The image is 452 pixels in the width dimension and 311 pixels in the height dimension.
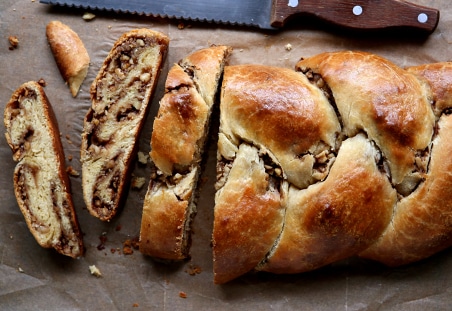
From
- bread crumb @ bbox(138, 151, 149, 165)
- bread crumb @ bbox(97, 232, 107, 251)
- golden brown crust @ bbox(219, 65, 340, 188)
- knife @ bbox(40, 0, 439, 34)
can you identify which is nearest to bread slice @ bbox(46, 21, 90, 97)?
knife @ bbox(40, 0, 439, 34)

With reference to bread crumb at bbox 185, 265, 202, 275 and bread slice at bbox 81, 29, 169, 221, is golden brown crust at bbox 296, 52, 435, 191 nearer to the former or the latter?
bread slice at bbox 81, 29, 169, 221

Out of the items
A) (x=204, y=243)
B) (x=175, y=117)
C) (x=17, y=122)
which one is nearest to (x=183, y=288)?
(x=204, y=243)

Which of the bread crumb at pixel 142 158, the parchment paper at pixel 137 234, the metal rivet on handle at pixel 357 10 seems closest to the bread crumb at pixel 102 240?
the parchment paper at pixel 137 234

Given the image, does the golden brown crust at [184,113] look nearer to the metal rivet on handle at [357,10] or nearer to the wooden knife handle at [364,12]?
the wooden knife handle at [364,12]

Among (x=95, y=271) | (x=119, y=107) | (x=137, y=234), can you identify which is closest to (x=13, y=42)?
(x=119, y=107)

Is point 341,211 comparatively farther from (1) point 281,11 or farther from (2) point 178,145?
(1) point 281,11

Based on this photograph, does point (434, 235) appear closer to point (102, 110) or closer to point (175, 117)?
point (175, 117)
